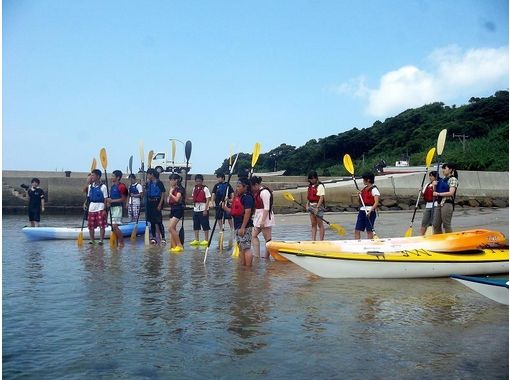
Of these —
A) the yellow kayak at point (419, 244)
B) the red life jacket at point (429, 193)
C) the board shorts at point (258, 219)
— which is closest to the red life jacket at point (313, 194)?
the board shorts at point (258, 219)

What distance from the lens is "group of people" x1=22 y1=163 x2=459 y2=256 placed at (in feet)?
27.0

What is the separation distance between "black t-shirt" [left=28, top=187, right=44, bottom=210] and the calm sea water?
21.0ft

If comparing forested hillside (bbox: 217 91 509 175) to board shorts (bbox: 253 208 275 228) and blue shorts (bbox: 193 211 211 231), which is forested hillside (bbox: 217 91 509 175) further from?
board shorts (bbox: 253 208 275 228)

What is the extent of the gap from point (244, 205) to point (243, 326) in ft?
10.2

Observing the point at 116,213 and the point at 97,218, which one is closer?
the point at 97,218

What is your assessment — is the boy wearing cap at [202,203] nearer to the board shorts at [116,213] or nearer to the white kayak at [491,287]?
the board shorts at [116,213]

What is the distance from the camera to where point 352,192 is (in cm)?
2125

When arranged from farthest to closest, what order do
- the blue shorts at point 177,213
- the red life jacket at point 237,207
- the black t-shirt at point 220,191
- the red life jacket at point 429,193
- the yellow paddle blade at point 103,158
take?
the yellow paddle blade at point 103,158 < the black t-shirt at point 220,191 < the blue shorts at point 177,213 < the red life jacket at point 429,193 < the red life jacket at point 237,207

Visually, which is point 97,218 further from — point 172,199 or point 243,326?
point 243,326

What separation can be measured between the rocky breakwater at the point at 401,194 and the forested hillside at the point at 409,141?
10.4 m

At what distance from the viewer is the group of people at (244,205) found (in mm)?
8242

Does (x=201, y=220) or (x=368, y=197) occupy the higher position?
(x=368, y=197)

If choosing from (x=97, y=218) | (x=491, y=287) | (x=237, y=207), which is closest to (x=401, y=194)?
(x=97, y=218)

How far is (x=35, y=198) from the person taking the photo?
14039mm
